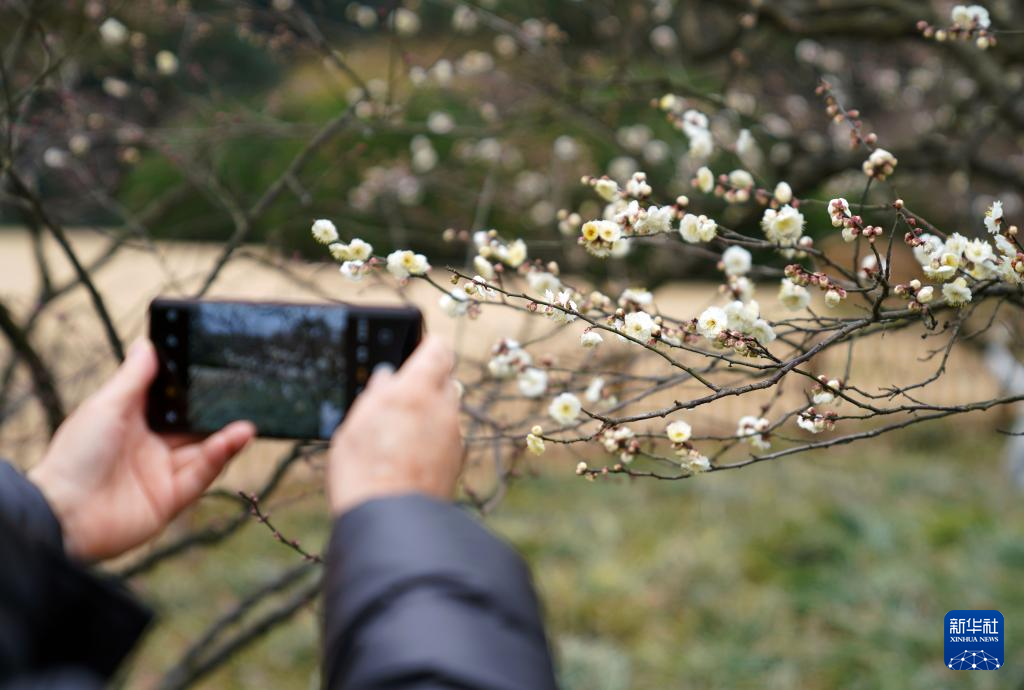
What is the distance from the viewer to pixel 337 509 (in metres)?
0.88

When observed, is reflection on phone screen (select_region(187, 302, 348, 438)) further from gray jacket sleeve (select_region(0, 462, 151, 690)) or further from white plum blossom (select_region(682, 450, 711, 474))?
white plum blossom (select_region(682, 450, 711, 474))

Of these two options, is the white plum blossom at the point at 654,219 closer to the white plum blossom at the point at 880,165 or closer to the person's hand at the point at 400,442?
the white plum blossom at the point at 880,165

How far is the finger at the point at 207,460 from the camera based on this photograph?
1229 millimetres

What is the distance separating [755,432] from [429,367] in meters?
0.78

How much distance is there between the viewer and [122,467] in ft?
3.95

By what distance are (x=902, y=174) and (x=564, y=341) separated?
2.40 metres

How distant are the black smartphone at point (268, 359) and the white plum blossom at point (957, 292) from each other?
0.78 metres

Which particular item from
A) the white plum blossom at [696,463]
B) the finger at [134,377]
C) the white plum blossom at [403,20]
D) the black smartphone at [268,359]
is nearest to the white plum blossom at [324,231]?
the black smartphone at [268,359]

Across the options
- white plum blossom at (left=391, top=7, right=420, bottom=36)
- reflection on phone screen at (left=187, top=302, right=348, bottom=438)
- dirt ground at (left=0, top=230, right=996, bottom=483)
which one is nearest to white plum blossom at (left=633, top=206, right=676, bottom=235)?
reflection on phone screen at (left=187, top=302, right=348, bottom=438)

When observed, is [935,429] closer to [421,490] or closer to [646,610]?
[646,610]

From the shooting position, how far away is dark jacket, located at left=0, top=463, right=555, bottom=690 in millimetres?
737

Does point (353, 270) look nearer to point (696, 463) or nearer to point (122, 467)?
point (122, 467)

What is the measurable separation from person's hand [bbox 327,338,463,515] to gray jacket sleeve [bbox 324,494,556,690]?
0.04 metres

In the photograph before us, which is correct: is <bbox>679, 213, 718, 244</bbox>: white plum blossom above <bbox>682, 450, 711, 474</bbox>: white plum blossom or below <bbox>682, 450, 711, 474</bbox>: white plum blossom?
above
